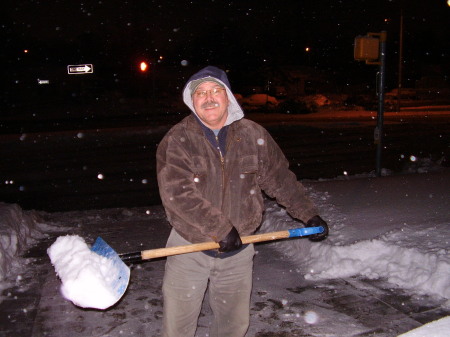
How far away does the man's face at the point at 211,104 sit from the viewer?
2.76 meters

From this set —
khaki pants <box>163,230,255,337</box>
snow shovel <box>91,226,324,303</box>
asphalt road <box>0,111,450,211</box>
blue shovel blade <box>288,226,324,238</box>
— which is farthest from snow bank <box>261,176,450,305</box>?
asphalt road <box>0,111,450,211</box>

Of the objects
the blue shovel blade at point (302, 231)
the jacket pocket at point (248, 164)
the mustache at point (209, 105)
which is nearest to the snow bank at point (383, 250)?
the blue shovel blade at point (302, 231)

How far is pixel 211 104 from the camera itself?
277cm

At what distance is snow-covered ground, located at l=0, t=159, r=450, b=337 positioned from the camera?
4285 mm

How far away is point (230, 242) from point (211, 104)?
79cm

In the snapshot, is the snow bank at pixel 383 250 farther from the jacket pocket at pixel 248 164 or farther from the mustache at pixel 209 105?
the mustache at pixel 209 105

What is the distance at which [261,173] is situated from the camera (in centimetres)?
300

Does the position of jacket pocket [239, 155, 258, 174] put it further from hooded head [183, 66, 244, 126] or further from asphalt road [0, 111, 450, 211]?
asphalt road [0, 111, 450, 211]

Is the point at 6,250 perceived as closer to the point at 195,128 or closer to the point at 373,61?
the point at 195,128

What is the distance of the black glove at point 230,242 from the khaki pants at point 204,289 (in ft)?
0.75

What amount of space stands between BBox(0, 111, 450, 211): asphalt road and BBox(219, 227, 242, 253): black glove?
20.2 feet

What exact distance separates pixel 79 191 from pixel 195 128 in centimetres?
766

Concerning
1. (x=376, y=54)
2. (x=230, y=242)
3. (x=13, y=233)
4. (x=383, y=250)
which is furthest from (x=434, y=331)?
(x=376, y=54)

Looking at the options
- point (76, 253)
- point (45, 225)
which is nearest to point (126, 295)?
point (76, 253)
